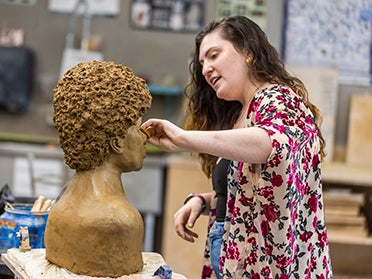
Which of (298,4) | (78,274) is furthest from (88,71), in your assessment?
(298,4)

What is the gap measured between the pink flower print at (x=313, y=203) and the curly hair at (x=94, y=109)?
60cm

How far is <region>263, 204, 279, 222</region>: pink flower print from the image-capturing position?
88.6 inches

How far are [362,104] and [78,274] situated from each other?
10.3ft

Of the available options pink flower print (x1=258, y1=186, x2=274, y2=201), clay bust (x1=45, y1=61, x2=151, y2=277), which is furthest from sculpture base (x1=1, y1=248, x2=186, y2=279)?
pink flower print (x1=258, y1=186, x2=274, y2=201)

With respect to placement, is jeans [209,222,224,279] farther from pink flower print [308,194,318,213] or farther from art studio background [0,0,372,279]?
art studio background [0,0,372,279]

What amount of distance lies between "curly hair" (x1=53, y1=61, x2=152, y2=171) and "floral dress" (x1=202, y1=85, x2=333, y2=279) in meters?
0.39

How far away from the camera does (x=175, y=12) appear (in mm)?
5285

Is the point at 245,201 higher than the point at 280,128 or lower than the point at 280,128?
lower

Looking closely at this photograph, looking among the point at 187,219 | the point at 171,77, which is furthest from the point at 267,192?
the point at 171,77

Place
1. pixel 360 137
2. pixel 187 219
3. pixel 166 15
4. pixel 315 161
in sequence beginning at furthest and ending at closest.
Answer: pixel 166 15, pixel 360 137, pixel 187 219, pixel 315 161

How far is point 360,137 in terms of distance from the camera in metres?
4.90

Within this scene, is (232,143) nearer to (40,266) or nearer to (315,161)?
(315,161)

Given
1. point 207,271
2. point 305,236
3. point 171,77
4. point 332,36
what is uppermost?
point 332,36

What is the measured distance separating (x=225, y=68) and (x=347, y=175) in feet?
7.73
